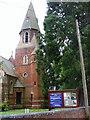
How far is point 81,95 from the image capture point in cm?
2198

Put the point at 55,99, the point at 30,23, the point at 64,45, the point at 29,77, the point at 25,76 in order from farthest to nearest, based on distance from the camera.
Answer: the point at 30,23 < the point at 25,76 < the point at 29,77 < the point at 64,45 < the point at 55,99

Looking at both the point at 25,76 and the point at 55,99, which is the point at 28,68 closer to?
the point at 25,76

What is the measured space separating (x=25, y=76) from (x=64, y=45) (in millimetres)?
21766

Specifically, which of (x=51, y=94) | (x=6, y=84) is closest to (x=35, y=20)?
(x=6, y=84)

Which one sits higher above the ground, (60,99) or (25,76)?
(25,76)

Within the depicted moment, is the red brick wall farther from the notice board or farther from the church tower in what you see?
the notice board

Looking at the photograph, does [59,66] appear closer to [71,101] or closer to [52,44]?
[52,44]

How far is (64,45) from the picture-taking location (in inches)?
842

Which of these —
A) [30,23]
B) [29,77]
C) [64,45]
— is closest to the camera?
[64,45]

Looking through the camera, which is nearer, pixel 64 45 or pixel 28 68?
pixel 64 45

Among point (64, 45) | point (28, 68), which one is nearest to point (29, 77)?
point (28, 68)

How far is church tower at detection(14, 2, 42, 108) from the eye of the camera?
39812 millimetres

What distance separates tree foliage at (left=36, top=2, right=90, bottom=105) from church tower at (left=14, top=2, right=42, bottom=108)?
15034 millimetres

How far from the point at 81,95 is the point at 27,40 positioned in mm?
24046
